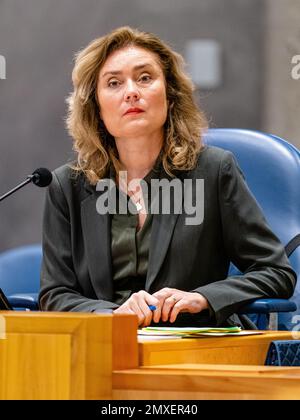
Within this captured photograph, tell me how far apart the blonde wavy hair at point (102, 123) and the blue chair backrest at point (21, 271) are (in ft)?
4.23

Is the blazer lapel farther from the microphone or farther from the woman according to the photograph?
the microphone

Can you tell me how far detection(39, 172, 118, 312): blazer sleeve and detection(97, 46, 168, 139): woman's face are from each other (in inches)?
9.2

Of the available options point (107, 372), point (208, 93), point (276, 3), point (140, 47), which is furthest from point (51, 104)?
point (107, 372)

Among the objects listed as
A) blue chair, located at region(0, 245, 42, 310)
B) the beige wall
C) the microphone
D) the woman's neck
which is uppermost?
the beige wall

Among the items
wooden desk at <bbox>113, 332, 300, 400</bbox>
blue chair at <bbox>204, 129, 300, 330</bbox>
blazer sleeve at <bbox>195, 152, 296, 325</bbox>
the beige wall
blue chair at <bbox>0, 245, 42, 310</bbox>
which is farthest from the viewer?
blue chair at <bbox>0, 245, 42, 310</bbox>

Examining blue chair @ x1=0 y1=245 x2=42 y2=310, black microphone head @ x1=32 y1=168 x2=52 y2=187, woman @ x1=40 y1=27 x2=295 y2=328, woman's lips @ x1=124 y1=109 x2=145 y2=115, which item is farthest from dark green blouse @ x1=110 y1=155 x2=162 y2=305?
blue chair @ x1=0 y1=245 x2=42 y2=310

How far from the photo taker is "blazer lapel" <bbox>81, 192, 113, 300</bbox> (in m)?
2.28

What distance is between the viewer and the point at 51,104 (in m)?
4.15

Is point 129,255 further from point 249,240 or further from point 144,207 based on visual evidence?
point 249,240

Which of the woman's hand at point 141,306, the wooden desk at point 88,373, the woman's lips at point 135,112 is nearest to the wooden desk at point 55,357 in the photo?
the wooden desk at point 88,373

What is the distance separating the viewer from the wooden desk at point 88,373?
1200mm

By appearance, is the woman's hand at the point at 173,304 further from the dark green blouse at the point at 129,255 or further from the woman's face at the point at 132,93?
the woman's face at the point at 132,93
